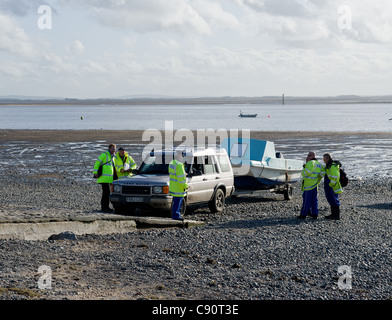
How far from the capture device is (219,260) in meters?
11.3

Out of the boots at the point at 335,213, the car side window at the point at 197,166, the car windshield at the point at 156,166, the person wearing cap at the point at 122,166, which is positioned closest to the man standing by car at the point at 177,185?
the car windshield at the point at 156,166

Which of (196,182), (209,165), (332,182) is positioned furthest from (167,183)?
(332,182)

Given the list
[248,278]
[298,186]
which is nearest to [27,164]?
[298,186]

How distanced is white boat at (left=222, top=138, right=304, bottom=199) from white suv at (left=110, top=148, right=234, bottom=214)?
1.76 metres

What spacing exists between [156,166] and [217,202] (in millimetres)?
2232

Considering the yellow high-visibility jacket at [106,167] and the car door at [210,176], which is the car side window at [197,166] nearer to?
the car door at [210,176]

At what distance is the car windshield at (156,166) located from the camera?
16719 mm

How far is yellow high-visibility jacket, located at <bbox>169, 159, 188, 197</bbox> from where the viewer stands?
15.1 metres

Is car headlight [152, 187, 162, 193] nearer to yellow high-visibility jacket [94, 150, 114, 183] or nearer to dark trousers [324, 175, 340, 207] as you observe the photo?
yellow high-visibility jacket [94, 150, 114, 183]

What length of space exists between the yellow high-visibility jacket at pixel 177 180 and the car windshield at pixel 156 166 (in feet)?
4.61

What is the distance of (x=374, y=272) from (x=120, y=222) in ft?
20.4

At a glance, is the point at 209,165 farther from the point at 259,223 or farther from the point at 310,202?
the point at 310,202

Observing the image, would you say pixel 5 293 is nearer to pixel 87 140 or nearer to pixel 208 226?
pixel 208 226
